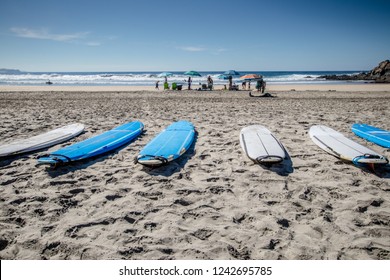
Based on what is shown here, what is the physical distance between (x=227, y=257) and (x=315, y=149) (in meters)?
3.41

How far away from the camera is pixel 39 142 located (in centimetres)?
479

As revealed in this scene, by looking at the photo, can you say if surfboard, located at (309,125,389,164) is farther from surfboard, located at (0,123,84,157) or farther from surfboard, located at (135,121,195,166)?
surfboard, located at (0,123,84,157)

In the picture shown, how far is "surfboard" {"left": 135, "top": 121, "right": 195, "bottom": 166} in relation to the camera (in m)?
3.72

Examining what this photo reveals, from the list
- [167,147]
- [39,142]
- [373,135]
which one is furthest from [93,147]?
[373,135]

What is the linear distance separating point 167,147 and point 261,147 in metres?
1.73

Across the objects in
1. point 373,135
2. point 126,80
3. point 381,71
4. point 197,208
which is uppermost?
point 381,71

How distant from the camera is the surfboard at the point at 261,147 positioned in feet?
12.3

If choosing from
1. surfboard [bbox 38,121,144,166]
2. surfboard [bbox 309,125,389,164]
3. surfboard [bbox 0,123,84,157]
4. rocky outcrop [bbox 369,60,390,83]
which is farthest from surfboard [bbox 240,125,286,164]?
rocky outcrop [bbox 369,60,390,83]

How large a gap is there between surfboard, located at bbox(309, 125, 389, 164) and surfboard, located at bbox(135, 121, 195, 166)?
103 inches

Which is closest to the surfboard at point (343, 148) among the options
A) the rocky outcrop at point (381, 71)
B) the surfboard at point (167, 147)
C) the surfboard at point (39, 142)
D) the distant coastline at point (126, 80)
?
the surfboard at point (167, 147)

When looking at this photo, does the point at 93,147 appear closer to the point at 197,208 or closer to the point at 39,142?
the point at 39,142

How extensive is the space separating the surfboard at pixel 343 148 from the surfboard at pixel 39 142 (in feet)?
17.8

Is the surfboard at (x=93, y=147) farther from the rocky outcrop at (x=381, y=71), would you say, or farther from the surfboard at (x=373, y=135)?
the rocky outcrop at (x=381, y=71)
